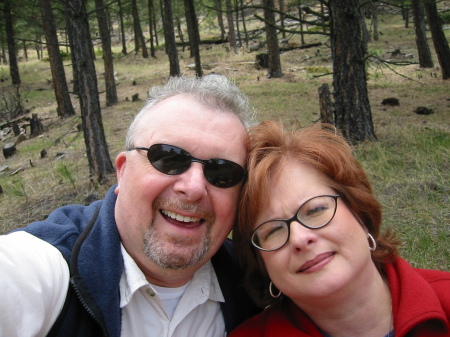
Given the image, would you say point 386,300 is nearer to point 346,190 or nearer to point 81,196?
point 346,190

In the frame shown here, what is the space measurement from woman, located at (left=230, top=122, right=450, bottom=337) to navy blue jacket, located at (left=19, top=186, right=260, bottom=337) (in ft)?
1.37

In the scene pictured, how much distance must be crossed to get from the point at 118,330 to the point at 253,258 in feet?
2.42

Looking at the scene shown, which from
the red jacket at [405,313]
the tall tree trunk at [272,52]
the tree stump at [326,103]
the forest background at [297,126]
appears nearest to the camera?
the red jacket at [405,313]

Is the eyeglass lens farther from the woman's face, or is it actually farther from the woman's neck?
the woman's neck

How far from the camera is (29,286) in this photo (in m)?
1.25

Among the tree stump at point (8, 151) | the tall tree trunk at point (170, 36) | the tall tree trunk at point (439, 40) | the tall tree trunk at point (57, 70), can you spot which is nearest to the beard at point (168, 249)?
the tree stump at point (8, 151)

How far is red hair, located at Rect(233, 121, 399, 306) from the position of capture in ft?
5.90

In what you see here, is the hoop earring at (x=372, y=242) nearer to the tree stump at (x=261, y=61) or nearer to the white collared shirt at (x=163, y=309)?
the white collared shirt at (x=163, y=309)

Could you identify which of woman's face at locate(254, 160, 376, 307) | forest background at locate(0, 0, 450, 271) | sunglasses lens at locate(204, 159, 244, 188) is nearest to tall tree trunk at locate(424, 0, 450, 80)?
forest background at locate(0, 0, 450, 271)

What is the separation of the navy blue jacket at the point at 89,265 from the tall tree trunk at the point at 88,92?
4500 mm

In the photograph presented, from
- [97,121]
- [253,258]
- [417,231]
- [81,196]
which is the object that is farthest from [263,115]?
[253,258]

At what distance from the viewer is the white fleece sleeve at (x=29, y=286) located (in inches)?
47.1

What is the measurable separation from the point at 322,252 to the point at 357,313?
0.36 meters

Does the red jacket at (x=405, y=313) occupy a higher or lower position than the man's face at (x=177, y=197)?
lower
